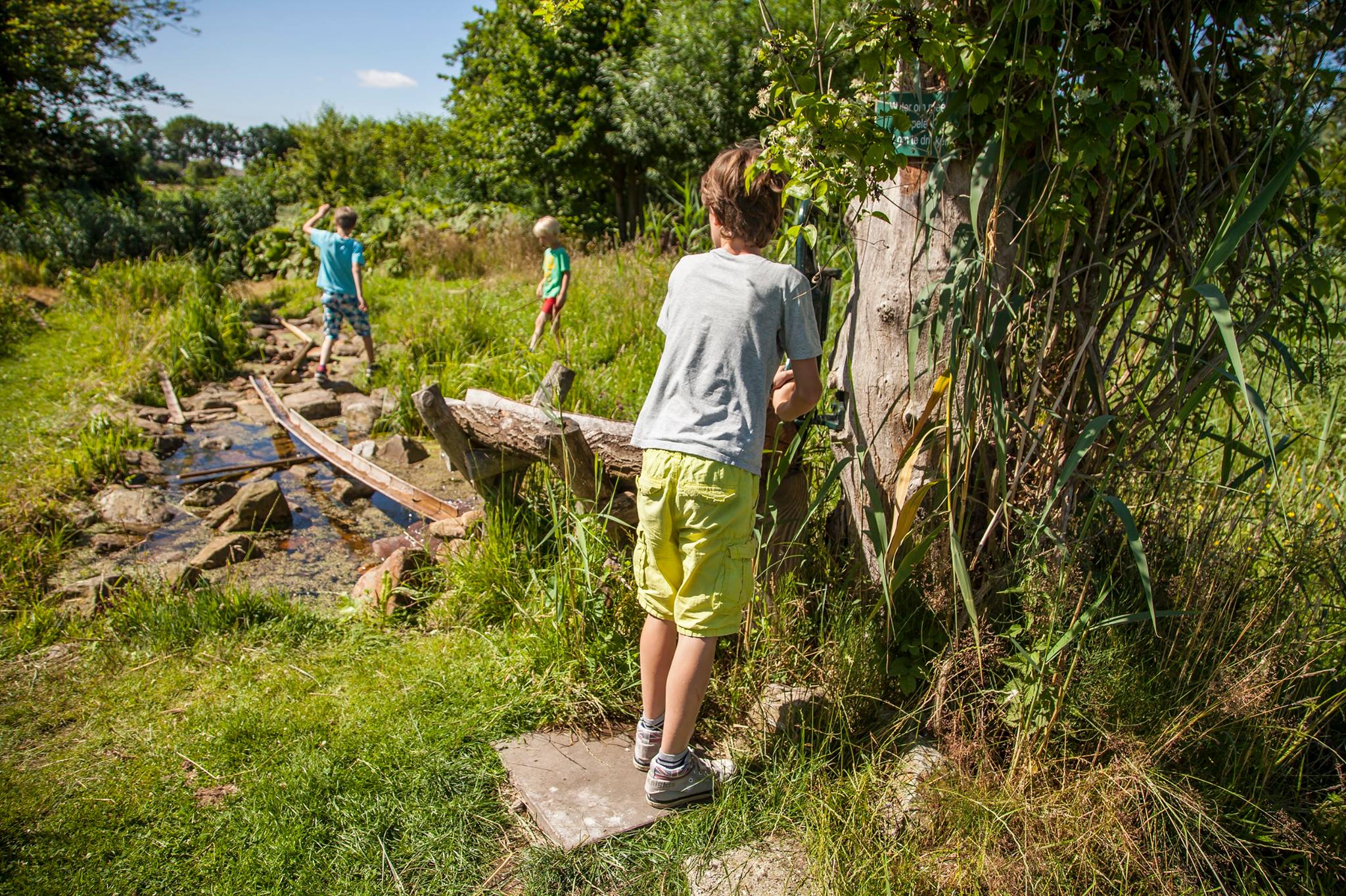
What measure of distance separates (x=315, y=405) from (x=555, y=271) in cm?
271

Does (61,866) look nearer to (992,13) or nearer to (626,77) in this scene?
(992,13)

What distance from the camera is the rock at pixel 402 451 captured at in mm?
6918

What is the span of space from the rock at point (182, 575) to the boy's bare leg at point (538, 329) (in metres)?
3.56

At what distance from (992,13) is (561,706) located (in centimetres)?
249

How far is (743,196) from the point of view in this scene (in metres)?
2.34

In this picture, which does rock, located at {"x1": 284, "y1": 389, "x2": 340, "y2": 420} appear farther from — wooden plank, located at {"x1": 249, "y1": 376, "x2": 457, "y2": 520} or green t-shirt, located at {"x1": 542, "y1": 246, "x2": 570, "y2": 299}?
green t-shirt, located at {"x1": 542, "y1": 246, "x2": 570, "y2": 299}

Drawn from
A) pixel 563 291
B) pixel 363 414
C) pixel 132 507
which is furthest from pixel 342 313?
pixel 132 507

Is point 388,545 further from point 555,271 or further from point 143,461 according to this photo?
point 555,271

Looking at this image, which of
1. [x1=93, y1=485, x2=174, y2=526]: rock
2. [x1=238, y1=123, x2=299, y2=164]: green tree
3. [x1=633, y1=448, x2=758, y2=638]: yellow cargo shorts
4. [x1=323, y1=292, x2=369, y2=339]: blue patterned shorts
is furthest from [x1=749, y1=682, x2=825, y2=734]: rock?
[x1=238, y1=123, x2=299, y2=164]: green tree

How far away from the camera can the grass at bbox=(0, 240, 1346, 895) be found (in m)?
2.27

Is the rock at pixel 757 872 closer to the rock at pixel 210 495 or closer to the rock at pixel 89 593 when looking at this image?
the rock at pixel 89 593

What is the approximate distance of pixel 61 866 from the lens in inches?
93.0

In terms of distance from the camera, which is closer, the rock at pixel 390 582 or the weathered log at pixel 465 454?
the weathered log at pixel 465 454

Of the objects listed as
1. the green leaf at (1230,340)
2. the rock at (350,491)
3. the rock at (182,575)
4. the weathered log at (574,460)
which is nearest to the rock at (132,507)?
the rock at (350,491)
